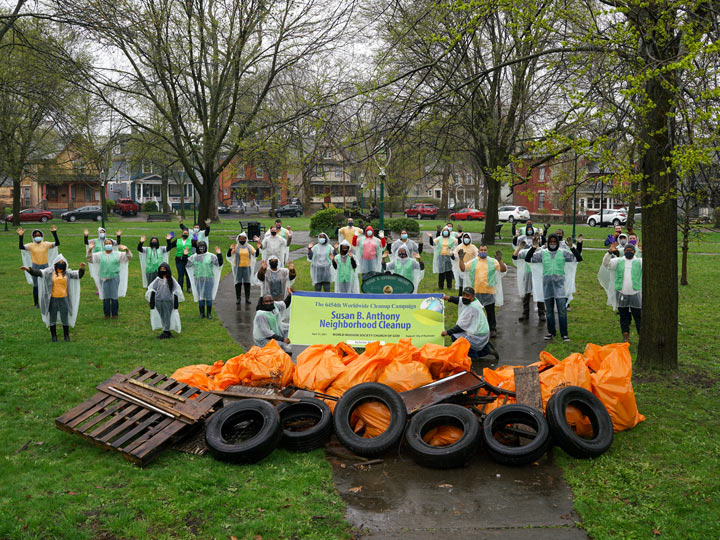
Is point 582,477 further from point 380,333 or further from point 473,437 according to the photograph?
point 380,333

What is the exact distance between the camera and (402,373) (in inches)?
297

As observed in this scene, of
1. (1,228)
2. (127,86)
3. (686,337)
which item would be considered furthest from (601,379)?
(1,228)

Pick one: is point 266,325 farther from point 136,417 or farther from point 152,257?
point 152,257

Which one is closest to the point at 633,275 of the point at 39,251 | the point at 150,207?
the point at 39,251

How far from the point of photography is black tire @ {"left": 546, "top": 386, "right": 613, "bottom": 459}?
6.41 metres

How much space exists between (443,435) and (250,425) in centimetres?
212

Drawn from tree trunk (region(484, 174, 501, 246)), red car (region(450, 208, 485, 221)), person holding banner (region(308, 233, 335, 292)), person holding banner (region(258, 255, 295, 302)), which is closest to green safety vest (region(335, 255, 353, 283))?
person holding banner (region(308, 233, 335, 292))

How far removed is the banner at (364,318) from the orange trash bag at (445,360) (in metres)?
2.57

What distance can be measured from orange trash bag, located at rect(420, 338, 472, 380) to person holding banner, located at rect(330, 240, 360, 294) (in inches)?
276

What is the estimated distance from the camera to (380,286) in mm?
12383

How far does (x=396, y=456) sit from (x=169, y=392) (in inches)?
102

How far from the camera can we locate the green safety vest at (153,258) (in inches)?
610

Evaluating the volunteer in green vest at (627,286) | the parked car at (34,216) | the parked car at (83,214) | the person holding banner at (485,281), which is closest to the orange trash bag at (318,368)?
the person holding banner at (485,281)

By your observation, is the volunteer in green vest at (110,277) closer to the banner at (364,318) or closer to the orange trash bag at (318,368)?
the banner at (364,318)
